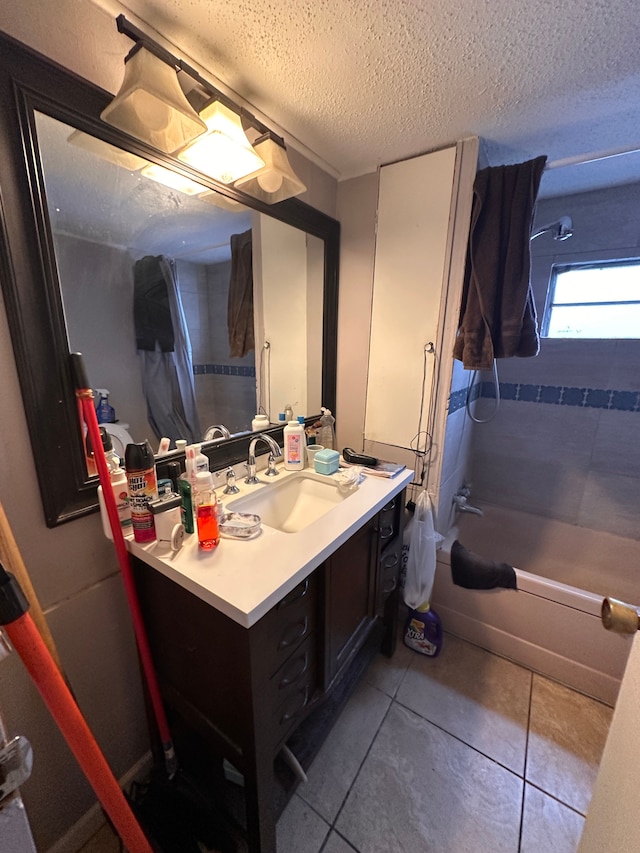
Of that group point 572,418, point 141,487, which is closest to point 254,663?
point 141,487

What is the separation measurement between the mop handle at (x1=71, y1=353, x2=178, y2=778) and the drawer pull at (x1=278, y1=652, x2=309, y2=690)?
0.39 metres

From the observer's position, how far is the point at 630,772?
543mm

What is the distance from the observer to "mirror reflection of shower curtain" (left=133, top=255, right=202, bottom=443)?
3.23ft

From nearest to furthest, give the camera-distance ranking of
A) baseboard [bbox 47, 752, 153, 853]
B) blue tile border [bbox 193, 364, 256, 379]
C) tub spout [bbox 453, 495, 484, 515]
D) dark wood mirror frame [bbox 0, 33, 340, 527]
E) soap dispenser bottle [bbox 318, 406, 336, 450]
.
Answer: dark wood mirror frame [bbox 0, 33, 340, 527]
baseboard [bbox 47, 752, 153, 853]
blue tile border [bbox 193, 364, 256, 379]
soap dispenser bottle [bbox 318, 406, 336, 450]
tub spout [bbox 453, 495, 484, 515]

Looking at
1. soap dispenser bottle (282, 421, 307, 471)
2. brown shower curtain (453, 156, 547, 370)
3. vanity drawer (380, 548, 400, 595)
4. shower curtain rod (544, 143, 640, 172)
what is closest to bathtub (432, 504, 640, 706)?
vanity drawer (380, 548, 400, 595)

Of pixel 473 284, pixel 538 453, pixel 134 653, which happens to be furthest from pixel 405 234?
pixel 134 653

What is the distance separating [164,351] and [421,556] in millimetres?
1360

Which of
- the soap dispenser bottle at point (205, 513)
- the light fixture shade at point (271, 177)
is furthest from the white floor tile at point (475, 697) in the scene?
the light fixture shade at point (271, 177)

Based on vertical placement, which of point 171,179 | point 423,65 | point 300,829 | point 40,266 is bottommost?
point 300,829

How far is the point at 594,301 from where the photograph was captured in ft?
6.31

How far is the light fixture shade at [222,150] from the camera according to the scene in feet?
3.07

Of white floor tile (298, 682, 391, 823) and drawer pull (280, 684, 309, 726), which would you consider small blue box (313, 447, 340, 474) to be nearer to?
drawer pull (280, 684, 309, 726)

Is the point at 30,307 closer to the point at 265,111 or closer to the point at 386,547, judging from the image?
the point at 265,111

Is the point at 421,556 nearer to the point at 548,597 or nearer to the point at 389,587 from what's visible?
the point at 389,587
